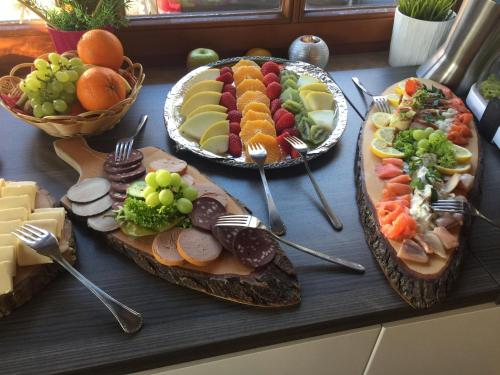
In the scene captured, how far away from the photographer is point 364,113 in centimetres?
118

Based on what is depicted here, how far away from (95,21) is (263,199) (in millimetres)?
648

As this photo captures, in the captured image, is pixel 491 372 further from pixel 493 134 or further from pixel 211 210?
pixel 211 210

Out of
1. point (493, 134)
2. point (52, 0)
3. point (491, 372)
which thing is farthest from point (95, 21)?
point (491, 372)

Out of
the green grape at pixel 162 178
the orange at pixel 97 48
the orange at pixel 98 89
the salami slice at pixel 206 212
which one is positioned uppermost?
the orange at pixel 97 48

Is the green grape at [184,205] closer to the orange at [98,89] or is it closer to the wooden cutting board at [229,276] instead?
the wooden cutting board at [229,276]

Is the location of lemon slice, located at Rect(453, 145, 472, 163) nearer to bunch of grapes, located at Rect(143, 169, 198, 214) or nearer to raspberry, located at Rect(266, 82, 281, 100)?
raspberry, located at Rect(266, 82, 281, 100)

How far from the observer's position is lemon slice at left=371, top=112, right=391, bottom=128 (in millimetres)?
1067

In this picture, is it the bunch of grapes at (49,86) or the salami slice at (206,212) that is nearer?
the salami slice at (206,212)

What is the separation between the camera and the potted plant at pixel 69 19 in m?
1.12

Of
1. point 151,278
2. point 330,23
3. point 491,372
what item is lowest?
point 491,372

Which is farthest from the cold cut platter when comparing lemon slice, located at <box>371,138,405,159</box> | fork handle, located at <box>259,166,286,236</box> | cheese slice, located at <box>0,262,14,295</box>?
cheese slice, located at <box>0,262,14,295</box>

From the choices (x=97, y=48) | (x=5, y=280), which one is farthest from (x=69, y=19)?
(x=5, y=280)

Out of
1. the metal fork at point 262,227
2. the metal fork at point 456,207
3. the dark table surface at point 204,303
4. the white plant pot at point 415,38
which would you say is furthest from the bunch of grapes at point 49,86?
the white plant pot at point 415,38

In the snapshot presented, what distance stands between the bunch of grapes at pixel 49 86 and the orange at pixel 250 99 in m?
0.39
